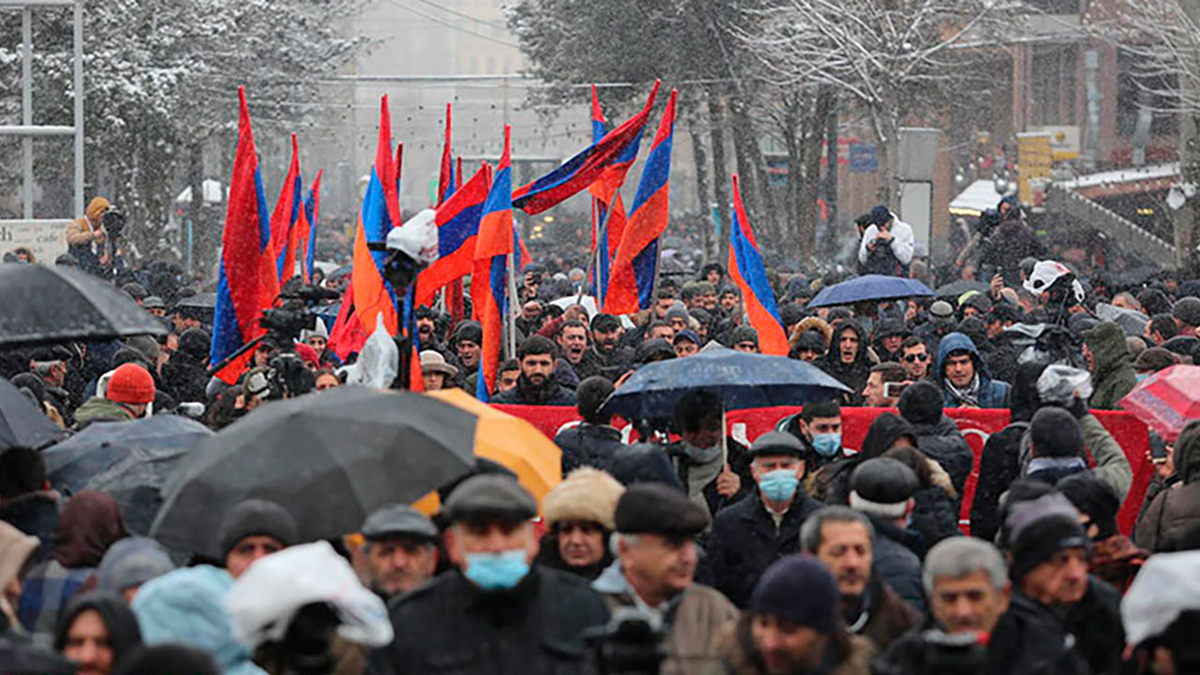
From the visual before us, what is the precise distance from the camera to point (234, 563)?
642cm

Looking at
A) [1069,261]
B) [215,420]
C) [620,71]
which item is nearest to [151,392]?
[215,420]

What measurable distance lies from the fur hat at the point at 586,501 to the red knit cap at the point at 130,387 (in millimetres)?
3768

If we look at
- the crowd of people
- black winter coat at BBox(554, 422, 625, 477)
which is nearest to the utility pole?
the crowd of people

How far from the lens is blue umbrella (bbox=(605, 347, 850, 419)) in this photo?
966 centimetres

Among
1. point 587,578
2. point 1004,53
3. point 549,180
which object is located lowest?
point 587,578

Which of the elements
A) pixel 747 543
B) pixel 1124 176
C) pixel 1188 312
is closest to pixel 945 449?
pixel 747 543

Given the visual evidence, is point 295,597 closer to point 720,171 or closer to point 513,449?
point 513,449

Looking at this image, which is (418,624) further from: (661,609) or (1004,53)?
(1004,53)

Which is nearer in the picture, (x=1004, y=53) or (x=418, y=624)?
(x=418, y=624)

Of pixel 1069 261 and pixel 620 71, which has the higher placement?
pixel 620 71

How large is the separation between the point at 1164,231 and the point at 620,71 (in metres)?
11.2

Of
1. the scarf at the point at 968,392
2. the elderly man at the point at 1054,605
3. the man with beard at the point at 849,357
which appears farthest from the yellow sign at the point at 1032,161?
the elderly man at the point at 1054,605

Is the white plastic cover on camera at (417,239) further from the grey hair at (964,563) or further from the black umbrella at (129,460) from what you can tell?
the grey hair at (964,563)

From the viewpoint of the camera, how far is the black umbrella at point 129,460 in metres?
7.91
